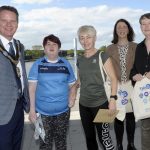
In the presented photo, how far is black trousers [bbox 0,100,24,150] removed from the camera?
4109 mm

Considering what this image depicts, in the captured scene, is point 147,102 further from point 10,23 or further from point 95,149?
point 10,23

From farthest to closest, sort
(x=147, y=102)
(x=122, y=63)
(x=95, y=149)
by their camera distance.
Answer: (x=122, y=63), (x=95, y=149), (x=147, y=102)

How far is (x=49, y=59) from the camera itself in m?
4.89

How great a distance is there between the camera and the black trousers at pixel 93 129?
199 inches

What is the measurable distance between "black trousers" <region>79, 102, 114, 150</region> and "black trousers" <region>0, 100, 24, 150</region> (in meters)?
1.10

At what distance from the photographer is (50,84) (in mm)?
4840

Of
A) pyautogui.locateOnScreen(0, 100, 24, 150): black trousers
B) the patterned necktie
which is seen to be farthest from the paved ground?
the patterned necktie

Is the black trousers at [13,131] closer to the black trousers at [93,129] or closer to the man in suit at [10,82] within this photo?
the man in suit at [10,82]

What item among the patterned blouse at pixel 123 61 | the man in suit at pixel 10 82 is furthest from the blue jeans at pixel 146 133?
the man in suit at pixel 10 82

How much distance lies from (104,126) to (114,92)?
19.2 inches

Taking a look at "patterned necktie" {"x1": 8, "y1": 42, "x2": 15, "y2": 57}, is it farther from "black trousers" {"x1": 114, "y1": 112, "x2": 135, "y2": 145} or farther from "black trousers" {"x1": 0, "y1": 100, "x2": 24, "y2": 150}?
"black trousers" {"x1": 114, "y1": 112, "x2": 135, "y2": 145}

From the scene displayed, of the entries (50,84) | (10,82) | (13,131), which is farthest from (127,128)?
(10,82)

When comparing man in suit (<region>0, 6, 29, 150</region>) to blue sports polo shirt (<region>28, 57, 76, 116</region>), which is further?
blue sports polo shirt (<region>28, 57, 76, 116</region>)

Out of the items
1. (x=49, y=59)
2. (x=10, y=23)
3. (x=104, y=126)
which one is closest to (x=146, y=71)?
(x=104, y=126)
